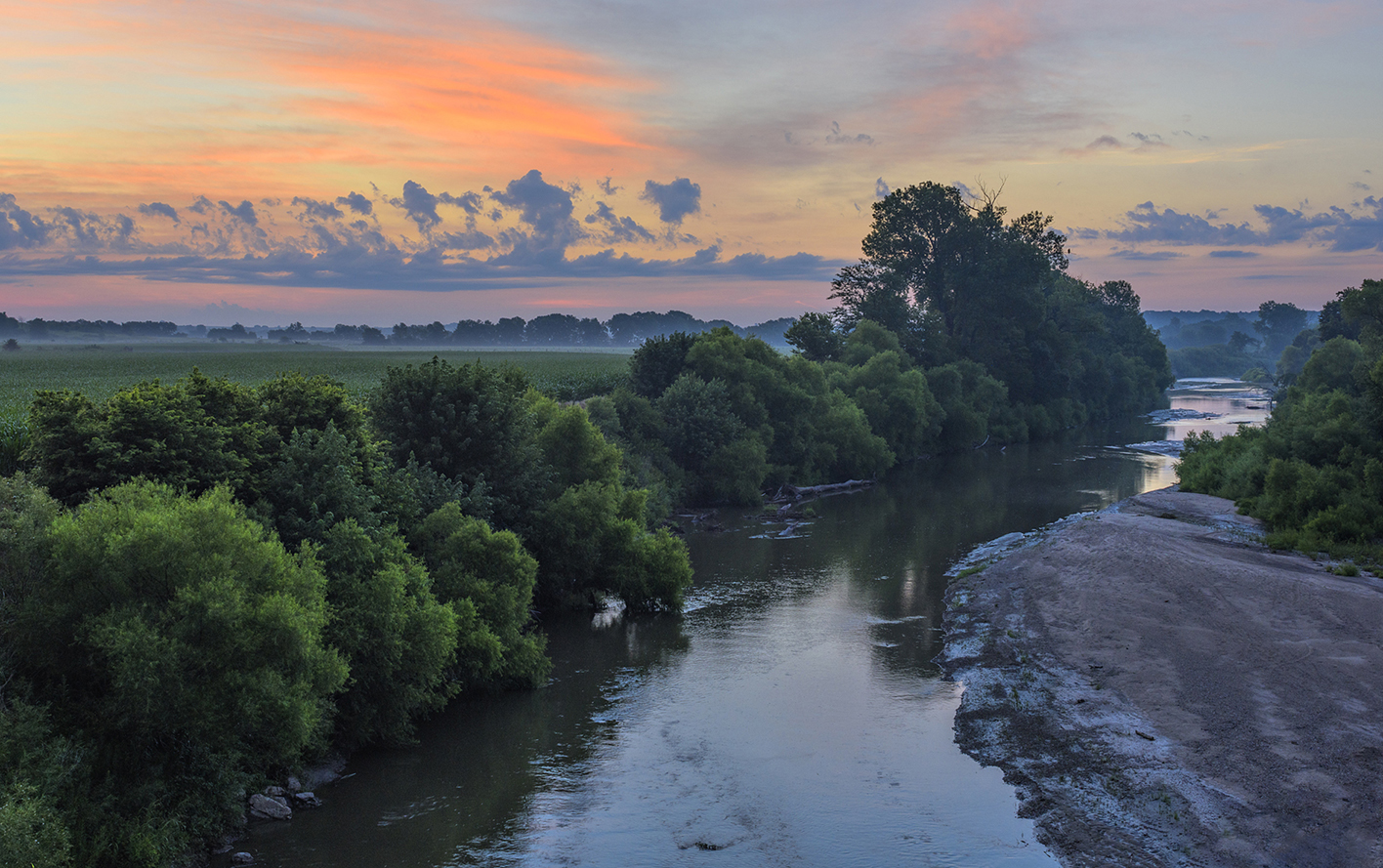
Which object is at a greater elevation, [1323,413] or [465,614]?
[1323,413]

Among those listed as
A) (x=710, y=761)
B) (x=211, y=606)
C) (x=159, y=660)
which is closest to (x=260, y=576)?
(x=211, y=606)

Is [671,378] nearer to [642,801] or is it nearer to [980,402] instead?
[980,402]

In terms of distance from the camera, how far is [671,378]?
72250mm

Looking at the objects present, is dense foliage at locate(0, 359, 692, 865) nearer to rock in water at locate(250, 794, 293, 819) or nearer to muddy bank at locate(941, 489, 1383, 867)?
rock in water at locate(250, 794, 293, 819)

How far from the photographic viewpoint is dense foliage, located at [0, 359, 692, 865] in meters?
17.9

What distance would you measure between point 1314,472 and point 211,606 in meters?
49.8

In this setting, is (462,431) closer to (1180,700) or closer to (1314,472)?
(1180,700)

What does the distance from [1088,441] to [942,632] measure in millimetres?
78039

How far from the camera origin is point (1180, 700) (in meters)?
26.4

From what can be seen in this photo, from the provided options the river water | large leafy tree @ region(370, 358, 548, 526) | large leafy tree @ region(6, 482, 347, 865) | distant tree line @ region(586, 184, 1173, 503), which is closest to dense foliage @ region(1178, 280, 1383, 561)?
the river water

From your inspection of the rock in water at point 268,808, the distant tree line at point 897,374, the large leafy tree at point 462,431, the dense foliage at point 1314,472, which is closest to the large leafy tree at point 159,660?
the rock in water at point 268,808

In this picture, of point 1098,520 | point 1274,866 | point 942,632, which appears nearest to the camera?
point 1274,866

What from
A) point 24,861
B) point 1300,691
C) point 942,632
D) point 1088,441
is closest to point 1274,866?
point 1300,691

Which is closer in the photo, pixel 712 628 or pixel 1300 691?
pixel 1300 691
